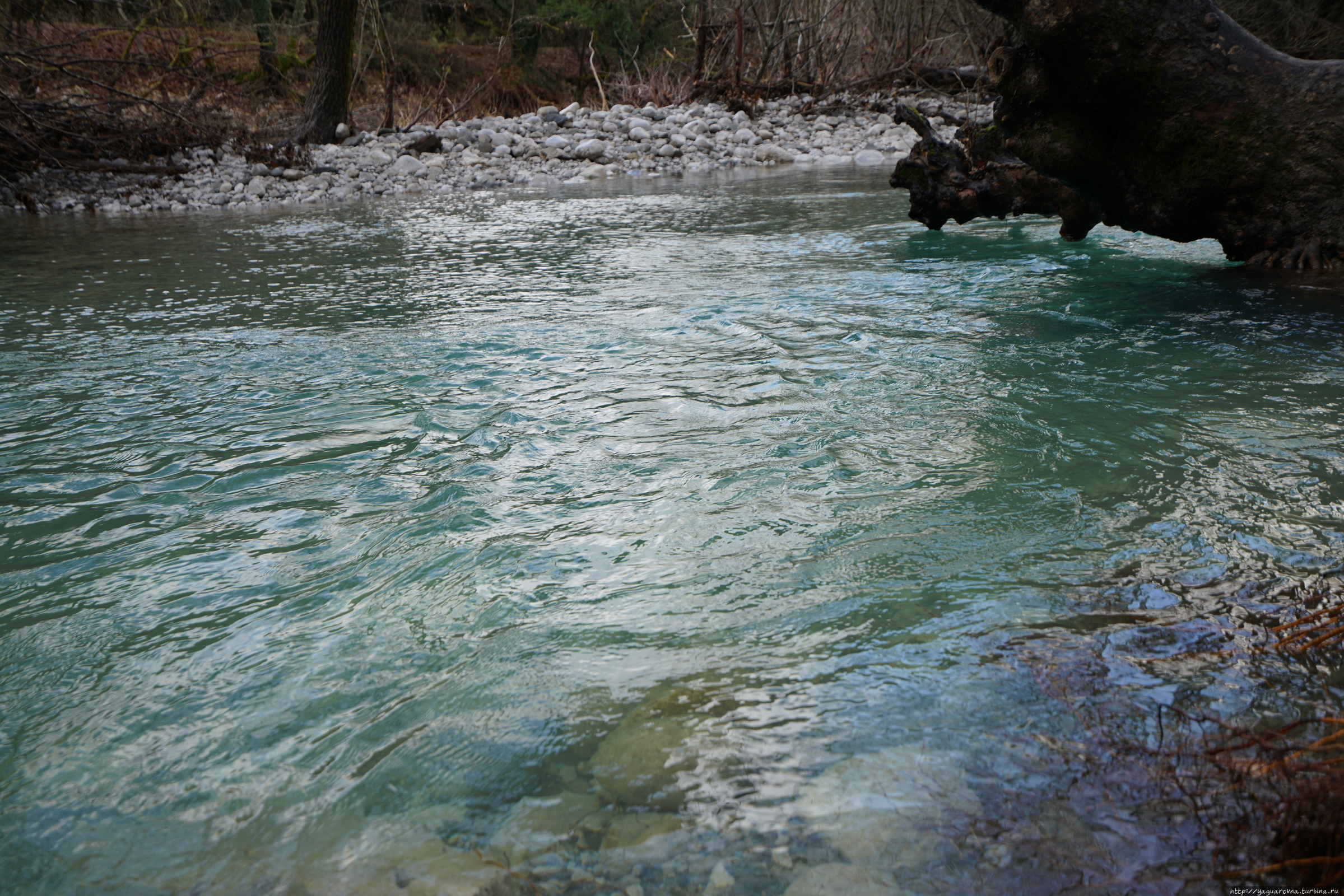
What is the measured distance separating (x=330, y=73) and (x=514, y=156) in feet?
9.60

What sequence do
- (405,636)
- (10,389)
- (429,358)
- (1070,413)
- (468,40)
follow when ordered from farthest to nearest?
(468,40) → (429,358) → (10,389) → (1070,413) → (405,636)

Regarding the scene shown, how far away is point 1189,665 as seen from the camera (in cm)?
193

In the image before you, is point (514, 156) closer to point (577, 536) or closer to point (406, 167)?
point (406, 167)

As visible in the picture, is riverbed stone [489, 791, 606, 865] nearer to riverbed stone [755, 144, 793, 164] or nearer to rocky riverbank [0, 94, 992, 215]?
rocky riverbank [0, 94, 992, 215]

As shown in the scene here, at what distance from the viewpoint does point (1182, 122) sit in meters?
4.96

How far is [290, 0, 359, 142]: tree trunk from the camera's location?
13773mm

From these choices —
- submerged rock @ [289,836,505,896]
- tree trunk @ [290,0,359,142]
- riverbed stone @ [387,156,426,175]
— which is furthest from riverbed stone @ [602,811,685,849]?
tree trunk @ [290,0,359,142]

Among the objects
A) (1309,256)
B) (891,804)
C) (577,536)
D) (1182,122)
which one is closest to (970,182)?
(1182,122)

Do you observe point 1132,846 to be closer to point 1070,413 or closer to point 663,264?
point 1070,413

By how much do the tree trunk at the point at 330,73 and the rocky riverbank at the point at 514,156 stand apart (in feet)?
1.45

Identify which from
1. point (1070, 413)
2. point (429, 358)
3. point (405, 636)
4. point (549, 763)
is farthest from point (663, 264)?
point (549, 763)

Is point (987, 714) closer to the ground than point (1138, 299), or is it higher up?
closer to the ground

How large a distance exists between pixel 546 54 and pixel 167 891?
950 inches

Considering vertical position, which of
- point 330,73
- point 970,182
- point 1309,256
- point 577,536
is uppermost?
point 330,73
